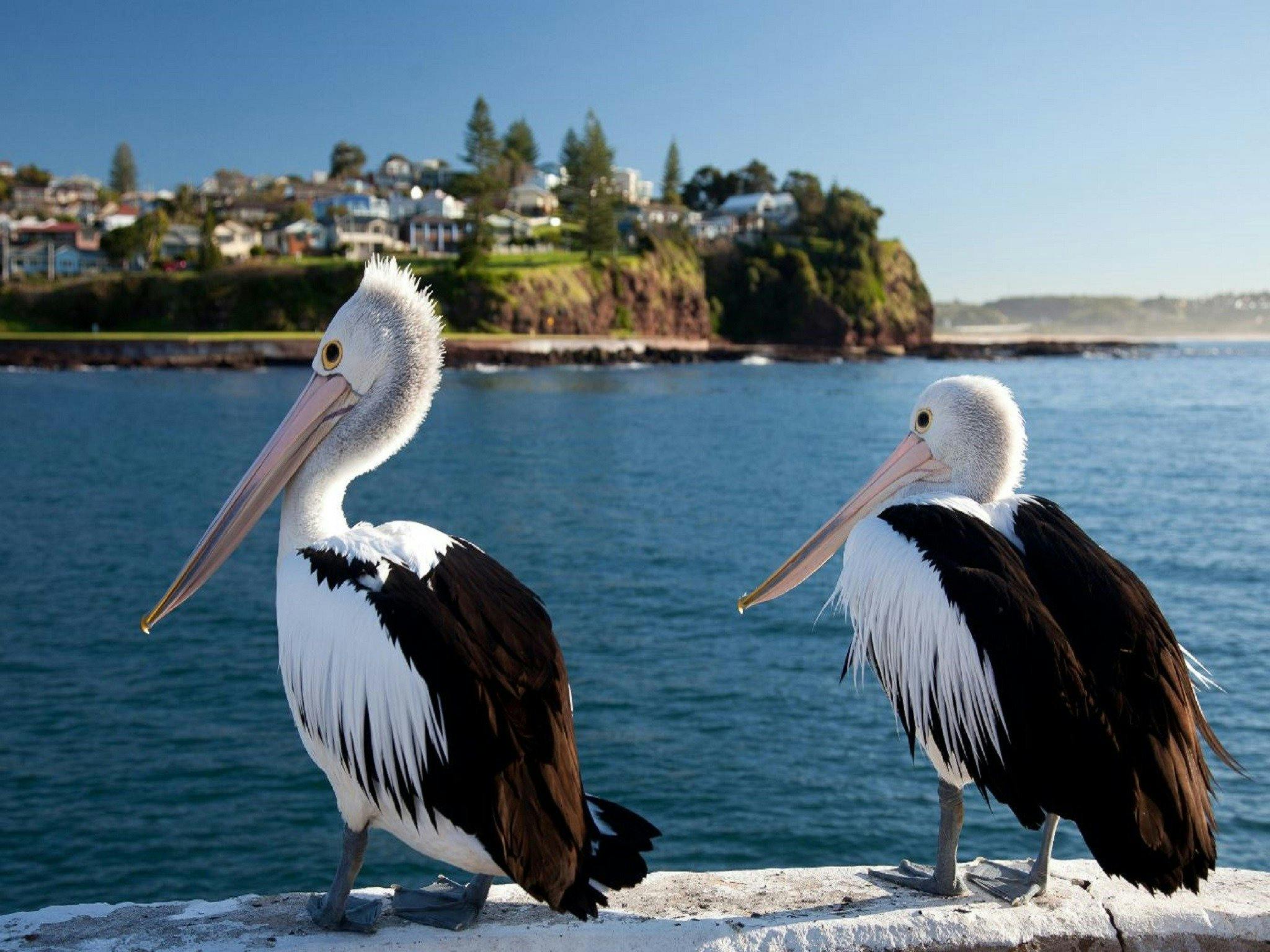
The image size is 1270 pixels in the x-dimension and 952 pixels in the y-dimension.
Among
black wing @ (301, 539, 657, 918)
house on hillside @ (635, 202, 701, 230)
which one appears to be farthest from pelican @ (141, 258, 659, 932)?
house on hillside @ (635, 202, 701, 230)

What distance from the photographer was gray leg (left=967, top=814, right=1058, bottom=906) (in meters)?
3.13

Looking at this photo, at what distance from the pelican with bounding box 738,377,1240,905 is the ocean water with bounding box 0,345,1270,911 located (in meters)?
4.63

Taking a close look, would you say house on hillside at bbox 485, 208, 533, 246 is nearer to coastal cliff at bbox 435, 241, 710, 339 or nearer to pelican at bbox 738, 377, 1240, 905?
coastal cliff at bbox 435, 241, 710, 339

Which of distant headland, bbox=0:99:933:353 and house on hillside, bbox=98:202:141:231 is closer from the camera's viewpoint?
distant headland, bbox=0:99:933:353

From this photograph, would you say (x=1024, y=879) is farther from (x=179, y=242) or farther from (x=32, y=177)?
(x=32, y=177)

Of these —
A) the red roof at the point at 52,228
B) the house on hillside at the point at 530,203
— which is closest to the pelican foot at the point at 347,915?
the red roof at the point at 52,228

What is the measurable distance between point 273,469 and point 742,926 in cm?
187

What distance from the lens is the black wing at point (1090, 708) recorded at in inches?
113

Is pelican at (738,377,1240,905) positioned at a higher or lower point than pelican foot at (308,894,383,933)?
higher

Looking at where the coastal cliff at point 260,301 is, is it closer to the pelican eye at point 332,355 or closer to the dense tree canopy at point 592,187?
the dense tree canopy at point 592,187

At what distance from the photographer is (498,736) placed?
281 centimetres

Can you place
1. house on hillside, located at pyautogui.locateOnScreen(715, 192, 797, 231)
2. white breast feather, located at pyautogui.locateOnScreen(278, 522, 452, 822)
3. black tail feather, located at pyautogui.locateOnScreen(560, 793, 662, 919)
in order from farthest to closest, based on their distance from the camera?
house on hillside, located at pyautogui.locateOnScreen(715, 192, 797, 231) → white breast feather, located at pyautogui.locateOnScreen(278, 522, 452, 822) → black tail feather, located at pyautogui.locateOnScreen(560, 793, 662, 919)

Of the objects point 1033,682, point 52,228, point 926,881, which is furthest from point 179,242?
point 1033,682

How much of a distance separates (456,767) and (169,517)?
65.7 ft
